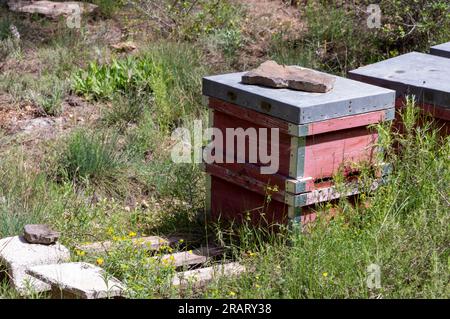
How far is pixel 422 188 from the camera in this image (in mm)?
4941

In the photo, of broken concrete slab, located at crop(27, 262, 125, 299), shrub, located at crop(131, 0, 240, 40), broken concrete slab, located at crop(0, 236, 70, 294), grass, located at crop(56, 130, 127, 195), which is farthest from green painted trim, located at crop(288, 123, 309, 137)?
shrub, located at crop(131, 0, 240, 40)

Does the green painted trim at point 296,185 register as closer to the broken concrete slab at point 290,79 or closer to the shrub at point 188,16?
the broken concrete slab at point 290,79

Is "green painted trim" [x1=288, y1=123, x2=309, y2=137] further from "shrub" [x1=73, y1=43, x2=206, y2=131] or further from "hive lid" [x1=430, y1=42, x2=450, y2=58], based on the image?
"shrub" [x1=73, y1=43, x2=206, y2=131]

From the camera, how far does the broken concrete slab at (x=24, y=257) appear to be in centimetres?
446

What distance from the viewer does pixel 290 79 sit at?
4977mm

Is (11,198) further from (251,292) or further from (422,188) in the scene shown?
(422,188)

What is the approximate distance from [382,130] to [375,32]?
3851 mm

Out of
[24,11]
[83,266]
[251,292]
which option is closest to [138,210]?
[83,266]

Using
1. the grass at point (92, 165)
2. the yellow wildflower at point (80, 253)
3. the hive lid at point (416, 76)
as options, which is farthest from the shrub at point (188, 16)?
the yellow wildflower at point (80, 253)

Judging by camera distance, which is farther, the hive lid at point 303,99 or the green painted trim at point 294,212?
the green painted trim at point 294,212

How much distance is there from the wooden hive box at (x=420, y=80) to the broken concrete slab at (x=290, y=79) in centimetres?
54

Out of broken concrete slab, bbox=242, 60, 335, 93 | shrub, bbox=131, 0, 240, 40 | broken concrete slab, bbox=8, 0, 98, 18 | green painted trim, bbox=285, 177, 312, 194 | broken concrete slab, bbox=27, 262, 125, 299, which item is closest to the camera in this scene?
broken concrete slab, bbox=27, 262, 125, 299

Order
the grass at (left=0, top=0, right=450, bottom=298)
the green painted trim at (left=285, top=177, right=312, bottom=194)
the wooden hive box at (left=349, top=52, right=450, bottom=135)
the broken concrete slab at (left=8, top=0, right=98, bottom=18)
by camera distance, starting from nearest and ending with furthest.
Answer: the grass at (left=0, top=0, right=450, bottom=298)
the green painted trim at (left=285, top=177, right=312, bottom=194)
the wooden hive box at (left=349, top=52, right=450, bottom=135)
the broken concrete slab at (left=8, top=0, right=98, bottom=18)

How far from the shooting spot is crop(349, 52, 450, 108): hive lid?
17.1 feet
